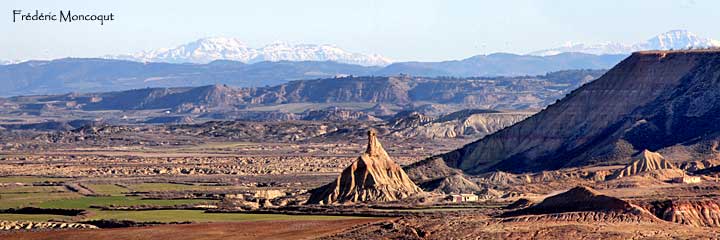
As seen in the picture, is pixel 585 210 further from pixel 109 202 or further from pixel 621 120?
pixel 621 120

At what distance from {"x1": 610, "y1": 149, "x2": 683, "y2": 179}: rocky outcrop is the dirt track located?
41.7 m

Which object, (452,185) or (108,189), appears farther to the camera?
(108,189)

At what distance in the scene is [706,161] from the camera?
133 meters

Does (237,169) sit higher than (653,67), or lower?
lower

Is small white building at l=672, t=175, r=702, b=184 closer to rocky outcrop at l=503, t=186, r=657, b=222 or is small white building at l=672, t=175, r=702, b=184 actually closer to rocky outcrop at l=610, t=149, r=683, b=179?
rocky outcrop at l=610, t=149, r=683, b=179

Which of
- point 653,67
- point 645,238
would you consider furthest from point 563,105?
point 645,238

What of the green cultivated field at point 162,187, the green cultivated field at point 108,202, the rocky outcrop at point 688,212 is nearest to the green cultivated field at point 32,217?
the green cultivated field at point 108,202

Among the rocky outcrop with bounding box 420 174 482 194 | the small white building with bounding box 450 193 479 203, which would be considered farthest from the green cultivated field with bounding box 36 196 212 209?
the small white building with bounding box 450 193 479 203

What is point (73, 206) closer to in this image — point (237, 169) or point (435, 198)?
point (435, 198)

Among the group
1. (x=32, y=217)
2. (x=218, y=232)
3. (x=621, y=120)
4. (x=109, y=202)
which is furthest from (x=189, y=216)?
(x=621, y=120)

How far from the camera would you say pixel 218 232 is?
275 feet

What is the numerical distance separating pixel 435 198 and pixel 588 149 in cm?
3379

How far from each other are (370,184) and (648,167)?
24.0 meters

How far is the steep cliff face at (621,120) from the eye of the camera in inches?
5664
